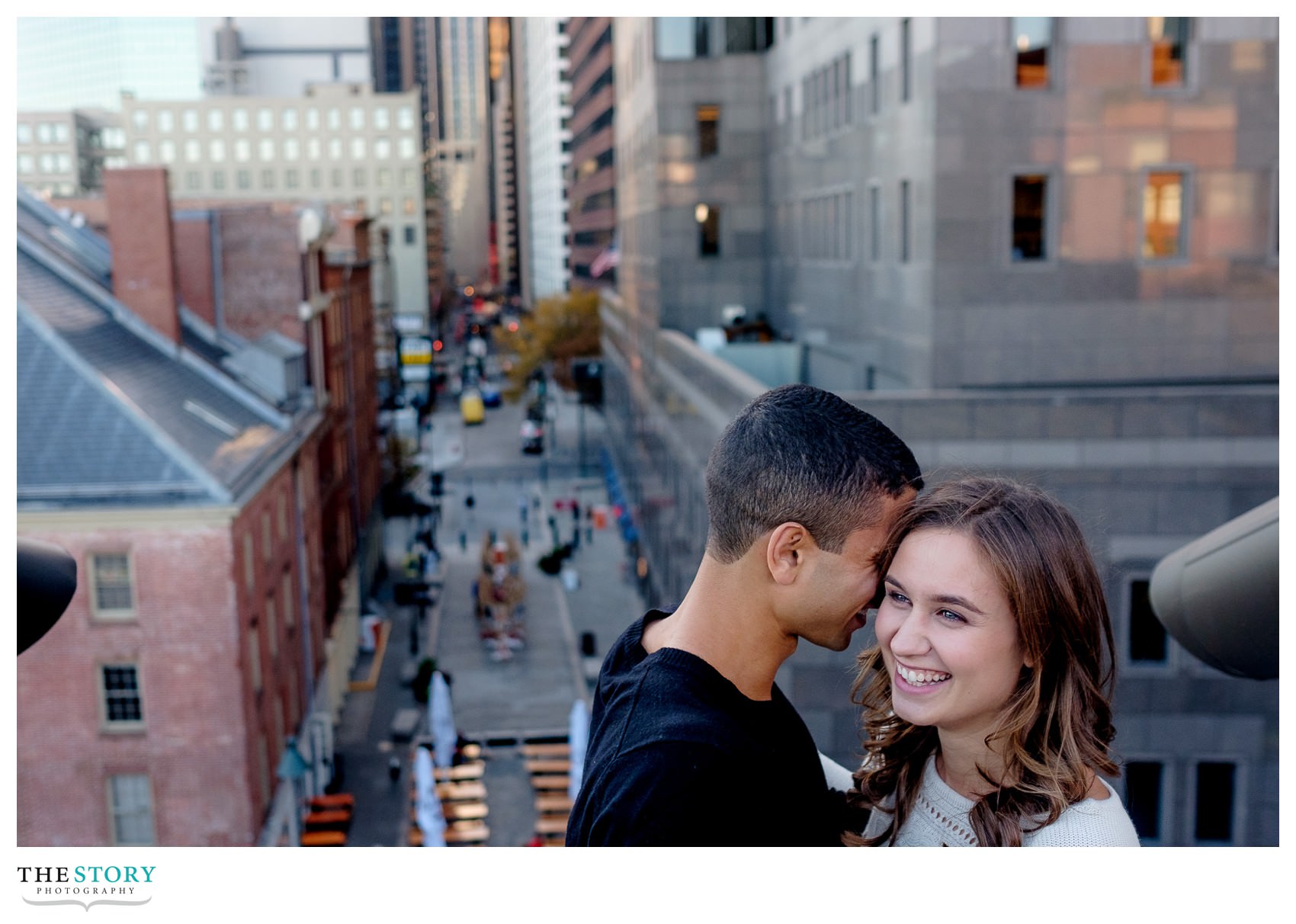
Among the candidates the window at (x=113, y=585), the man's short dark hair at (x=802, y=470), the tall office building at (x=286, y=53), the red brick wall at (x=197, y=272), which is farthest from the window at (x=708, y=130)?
the tall office building at (x=286, y=53)

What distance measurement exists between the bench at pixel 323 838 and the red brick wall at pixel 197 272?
12409 mm

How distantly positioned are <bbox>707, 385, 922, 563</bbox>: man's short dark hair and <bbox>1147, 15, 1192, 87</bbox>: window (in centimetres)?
1543

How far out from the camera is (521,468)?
206ft

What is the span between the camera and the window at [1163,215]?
17578mm

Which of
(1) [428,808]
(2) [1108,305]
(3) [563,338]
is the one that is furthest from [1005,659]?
(3) [563,338]

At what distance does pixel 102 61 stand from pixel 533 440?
26923 mm

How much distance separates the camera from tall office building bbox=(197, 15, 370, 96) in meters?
80.5

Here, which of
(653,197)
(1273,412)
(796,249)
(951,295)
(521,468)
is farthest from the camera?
(521,468)

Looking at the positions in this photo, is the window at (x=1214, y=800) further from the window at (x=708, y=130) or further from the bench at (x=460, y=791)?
the window at (x=708, y=130)

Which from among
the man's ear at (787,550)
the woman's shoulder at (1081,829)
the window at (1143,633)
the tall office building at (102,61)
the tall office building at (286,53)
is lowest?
the window at (1143,633)

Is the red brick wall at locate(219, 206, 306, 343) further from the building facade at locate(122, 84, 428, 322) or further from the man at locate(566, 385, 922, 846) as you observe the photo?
the building facade at locate(122, 84, 428, 322)
